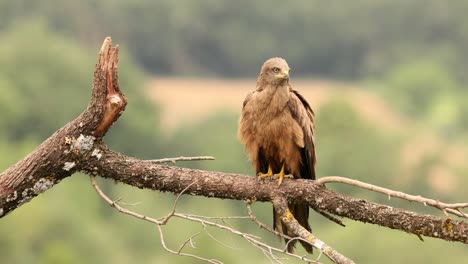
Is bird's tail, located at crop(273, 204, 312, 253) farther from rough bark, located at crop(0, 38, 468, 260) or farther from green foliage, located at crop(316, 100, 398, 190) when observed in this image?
green foliage, located at crop(316, 100, 398, 190)

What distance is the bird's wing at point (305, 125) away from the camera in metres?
10.9

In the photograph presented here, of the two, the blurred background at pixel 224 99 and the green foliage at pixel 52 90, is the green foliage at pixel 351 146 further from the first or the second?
the green foliage at pixel 52 90

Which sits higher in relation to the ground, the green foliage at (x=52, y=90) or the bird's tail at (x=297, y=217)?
the green foliage at (x=52, y=90)

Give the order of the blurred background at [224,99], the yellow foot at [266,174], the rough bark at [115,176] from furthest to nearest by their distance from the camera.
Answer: the blurred background at [224,99], the yellow foot at [266,174], the rough bark at [115,176]

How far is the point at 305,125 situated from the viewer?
1088 cm

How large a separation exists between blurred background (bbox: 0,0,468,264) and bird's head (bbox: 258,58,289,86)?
5.38 metres

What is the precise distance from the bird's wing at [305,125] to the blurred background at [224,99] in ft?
17.3

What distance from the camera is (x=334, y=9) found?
10769 centimetres

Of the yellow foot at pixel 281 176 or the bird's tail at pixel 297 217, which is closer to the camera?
the yellow foot at pixel 281 176

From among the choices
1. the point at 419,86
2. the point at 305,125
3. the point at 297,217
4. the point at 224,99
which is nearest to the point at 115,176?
the point at 297,217

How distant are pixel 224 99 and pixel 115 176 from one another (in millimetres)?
60390

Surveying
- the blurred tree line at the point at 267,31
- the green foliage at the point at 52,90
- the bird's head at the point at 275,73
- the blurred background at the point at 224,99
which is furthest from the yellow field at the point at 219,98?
the bird's head at the point at 275,73

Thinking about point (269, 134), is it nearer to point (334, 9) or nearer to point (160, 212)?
point (160, 212)

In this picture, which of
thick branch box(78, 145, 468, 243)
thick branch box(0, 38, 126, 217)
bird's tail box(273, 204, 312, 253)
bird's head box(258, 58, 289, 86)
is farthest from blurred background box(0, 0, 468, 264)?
thick branch box(0, 38, 126, 217)
